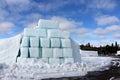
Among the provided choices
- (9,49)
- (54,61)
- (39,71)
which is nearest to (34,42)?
(54,61)

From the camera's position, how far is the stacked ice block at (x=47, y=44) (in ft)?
52.6

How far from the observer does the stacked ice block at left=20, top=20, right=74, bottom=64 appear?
52.6 feet

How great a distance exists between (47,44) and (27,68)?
3561 millimetres

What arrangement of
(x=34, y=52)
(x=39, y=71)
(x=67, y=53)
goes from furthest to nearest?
1. (x=67, y=53)
2. (x=34, y=52)
3. (x=39, y=71)

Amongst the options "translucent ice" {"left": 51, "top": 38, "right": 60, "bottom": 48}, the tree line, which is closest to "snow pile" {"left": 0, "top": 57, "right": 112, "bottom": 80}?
"translucent ice" {"left": 51, "top": 38, "right": 60, "bottom": 48}

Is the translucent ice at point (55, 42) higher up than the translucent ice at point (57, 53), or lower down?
higher up

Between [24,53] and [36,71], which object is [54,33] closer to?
[24,53]

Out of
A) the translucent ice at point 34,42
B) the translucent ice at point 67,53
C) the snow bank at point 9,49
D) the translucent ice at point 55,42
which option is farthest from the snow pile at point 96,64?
the snow bank at point 9,49

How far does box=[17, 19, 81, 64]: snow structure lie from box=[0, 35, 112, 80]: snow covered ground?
27.2 inches

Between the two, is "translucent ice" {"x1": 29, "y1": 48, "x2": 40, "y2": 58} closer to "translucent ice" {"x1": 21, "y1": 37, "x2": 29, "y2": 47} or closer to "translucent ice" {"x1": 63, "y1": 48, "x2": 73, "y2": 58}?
"translucent ice" {"x1": 21, "y1": 37, "x2": 29, "y2": 47}

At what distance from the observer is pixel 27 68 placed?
13.2 m

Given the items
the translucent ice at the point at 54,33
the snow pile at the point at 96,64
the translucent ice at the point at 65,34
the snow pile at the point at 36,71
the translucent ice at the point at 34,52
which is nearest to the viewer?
the snow pile at the point at 36,71

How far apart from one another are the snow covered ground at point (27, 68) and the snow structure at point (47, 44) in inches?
27.2

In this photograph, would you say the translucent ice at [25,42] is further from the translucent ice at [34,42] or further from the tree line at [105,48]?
the tree line at [105,48]
